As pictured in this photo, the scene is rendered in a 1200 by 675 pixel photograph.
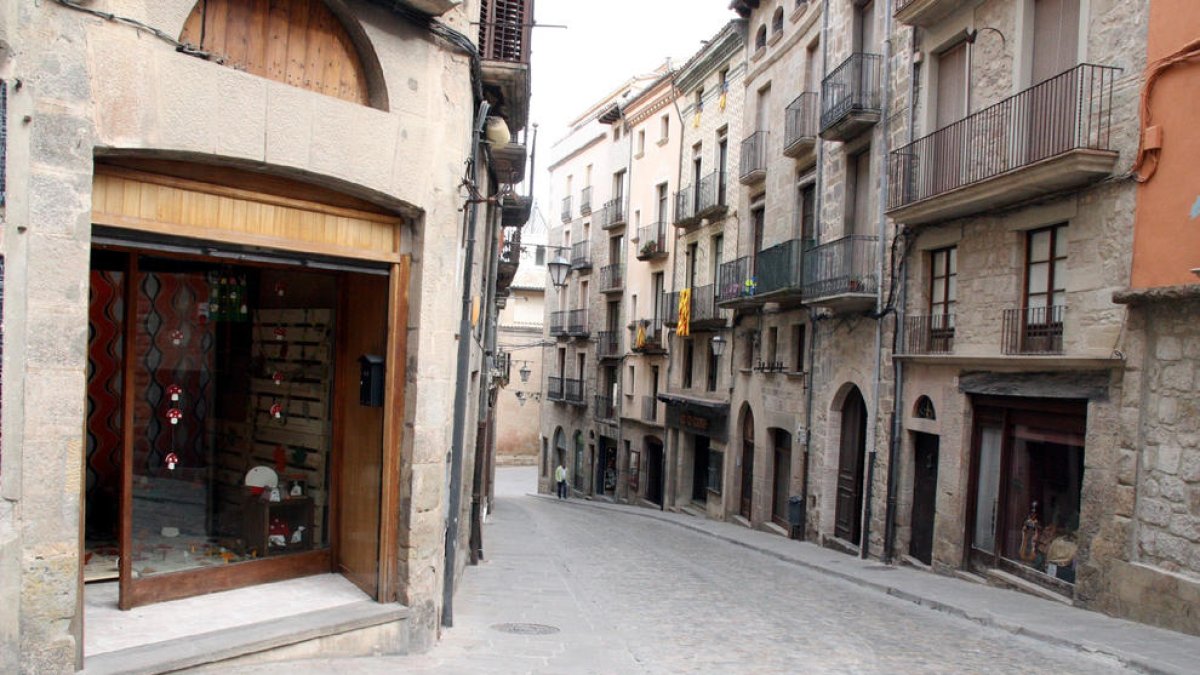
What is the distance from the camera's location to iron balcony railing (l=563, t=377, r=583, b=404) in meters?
39.8

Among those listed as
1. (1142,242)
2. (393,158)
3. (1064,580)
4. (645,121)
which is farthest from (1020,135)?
(645,121)

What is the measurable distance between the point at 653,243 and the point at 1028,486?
20.8m

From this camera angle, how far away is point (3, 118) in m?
5.02

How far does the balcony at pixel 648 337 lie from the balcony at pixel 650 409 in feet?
5.16

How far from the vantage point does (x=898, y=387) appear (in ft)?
53.4

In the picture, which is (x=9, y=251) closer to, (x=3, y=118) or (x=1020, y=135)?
(x=3, y=118)

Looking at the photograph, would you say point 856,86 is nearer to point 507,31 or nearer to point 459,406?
point 507,31

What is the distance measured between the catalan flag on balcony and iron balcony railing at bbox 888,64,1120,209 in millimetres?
12585

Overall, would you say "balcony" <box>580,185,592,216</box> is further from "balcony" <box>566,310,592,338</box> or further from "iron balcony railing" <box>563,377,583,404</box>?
"iron balcony railing" <box>563,377,583,404</box>

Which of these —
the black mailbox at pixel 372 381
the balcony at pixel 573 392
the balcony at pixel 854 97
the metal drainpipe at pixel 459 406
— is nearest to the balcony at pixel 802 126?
the balcony at pixel 854 97

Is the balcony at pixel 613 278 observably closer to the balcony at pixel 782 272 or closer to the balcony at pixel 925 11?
the balcony at pixel 782 272

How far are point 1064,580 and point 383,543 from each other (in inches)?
343

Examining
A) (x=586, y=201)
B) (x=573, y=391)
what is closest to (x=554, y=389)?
(x=573, y=391)

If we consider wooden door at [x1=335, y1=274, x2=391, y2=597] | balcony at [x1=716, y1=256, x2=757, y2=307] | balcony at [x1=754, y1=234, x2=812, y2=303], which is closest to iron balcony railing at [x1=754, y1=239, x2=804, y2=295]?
balcony at [x1=754, y1=234, x2=812, y2=303]
